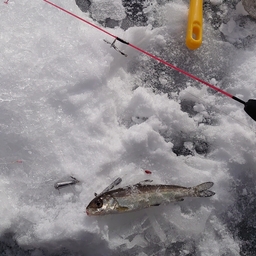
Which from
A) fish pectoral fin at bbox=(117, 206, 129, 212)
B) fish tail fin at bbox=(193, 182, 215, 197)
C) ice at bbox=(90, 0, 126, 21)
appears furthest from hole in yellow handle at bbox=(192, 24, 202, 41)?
fish pectoral fin at bbox=(117, 206, 129, 212)

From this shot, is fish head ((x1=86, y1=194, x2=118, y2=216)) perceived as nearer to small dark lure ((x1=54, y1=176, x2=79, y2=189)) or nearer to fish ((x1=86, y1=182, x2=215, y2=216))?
fish ((x1=86, y1=182, x2=215, y2=216))

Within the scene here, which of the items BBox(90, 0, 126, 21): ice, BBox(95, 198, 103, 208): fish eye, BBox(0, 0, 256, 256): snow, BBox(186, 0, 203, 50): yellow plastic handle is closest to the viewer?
BBox(95, 198, 103, 208): fish eye

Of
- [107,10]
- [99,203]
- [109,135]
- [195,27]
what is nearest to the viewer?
[99,203]

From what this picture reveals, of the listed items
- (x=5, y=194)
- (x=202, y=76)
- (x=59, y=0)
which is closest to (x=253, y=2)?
(x=202, y=76)

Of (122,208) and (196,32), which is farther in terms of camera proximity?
(196,32)

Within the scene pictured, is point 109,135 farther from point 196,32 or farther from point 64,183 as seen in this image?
point 196,32

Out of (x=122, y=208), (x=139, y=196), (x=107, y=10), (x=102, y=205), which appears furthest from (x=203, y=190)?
(x=107, y=10)

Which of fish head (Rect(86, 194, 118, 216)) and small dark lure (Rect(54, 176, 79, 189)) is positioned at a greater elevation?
fish head (Rect(86, 194, 118, 216))
